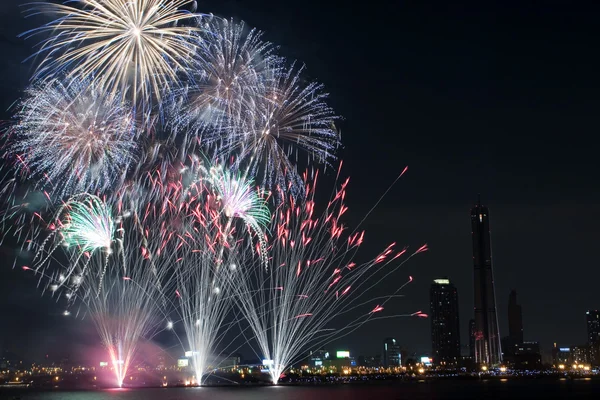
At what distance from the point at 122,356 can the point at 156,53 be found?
43.1 metres

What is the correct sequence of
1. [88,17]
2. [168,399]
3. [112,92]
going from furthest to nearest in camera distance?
[168,399], [112,92], [88,17]

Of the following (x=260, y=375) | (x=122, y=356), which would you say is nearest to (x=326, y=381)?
(x=260, y=375)

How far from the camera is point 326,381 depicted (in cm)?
17875

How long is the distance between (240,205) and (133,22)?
13611 mm

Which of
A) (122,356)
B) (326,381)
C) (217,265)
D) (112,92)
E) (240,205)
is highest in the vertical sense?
(112,92)

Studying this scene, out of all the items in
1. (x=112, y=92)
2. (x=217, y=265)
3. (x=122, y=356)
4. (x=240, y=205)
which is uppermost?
(x=112, y=92)

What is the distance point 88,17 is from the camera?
29.6 meters

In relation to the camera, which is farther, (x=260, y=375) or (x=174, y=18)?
(x=260, y=375)

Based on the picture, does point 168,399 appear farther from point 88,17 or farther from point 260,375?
point 260,375

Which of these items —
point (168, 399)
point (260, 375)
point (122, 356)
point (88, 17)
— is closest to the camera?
point (88, 17)

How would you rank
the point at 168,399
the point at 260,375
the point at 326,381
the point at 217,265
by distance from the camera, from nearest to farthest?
the point at 217,265, the point at 168,399, the point at 326,381, the point at 260,375

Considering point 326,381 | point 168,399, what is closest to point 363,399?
point 168,399

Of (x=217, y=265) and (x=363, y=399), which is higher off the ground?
(x=217, y=265)

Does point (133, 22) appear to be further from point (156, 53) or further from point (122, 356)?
point (122, 356)
